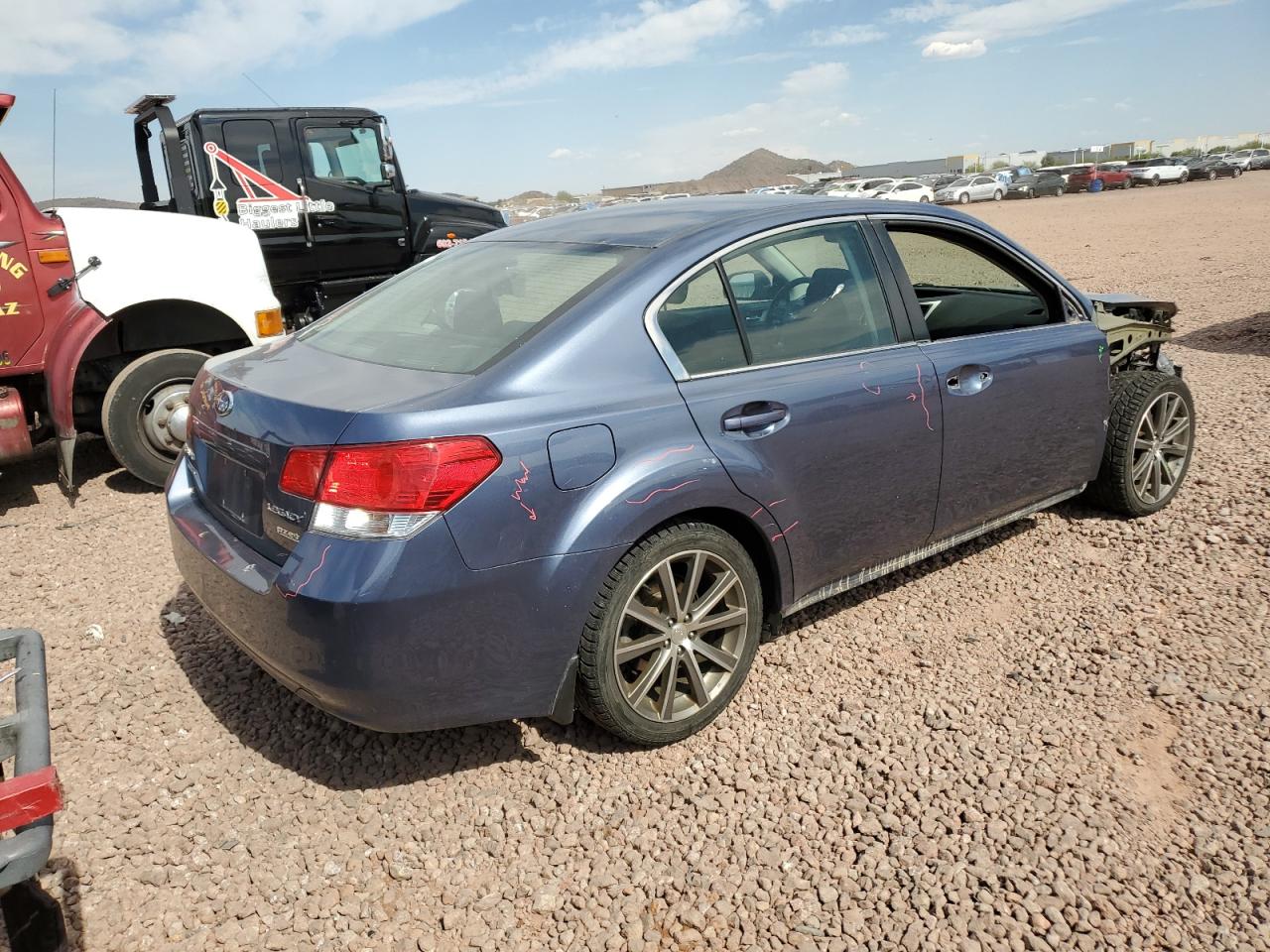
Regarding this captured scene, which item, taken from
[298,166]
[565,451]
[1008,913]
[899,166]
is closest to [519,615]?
[565,451]

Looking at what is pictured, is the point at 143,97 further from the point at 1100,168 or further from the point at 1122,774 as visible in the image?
the point at 1100,168

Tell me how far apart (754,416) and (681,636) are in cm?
74

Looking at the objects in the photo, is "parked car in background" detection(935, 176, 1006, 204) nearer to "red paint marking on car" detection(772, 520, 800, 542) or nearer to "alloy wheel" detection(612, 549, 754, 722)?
"red paint marking on car" detection(772, 520, 800, 542)

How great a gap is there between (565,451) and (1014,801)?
1663mm

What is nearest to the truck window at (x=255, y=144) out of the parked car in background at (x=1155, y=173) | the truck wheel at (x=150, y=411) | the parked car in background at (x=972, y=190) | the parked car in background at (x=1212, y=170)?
the truck wheel at (x=150, y=411)

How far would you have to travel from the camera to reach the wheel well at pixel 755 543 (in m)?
2.99

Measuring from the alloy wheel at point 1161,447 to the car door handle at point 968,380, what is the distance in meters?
1.33

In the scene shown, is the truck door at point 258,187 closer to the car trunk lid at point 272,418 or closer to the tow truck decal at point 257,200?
the tow truck decal at point 257,200

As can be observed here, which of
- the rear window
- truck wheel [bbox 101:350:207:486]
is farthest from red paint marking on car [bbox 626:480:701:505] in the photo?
truck wheel [bbox 101:350:207:486]

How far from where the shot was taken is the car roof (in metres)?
3.26

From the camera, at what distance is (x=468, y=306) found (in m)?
3.20

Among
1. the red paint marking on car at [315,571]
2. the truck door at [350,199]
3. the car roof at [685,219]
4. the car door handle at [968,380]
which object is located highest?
the truck door at [350,199]

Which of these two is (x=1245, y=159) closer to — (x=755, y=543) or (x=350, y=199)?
(x=350, y=199)

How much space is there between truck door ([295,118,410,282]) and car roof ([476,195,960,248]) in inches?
245
